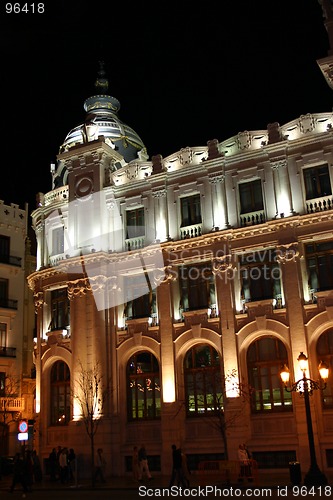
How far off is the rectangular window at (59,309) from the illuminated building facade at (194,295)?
12cm

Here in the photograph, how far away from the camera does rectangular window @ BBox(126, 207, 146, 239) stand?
39.2 m

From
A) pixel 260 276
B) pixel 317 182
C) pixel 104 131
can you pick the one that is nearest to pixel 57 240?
pixel 104 131

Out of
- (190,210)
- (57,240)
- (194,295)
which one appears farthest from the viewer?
(57,240)

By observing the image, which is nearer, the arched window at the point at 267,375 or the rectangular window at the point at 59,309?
the arched window at the point at 267,375

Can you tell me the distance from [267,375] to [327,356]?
3361mm

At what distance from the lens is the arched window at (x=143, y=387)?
119 feet

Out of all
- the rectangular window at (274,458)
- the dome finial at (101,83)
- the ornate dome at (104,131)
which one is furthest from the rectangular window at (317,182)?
the dome finial at (101,83)

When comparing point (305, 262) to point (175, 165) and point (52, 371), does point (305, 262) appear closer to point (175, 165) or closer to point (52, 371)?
point (175, 165)

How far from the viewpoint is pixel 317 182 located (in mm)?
34344

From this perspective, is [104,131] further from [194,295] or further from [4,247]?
[194,295]

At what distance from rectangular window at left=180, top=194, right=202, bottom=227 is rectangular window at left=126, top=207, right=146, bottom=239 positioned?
106 inches

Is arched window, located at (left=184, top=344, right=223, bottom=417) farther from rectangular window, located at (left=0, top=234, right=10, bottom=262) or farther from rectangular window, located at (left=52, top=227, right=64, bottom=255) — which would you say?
rectangular window, located at (left=0, top=234, right=10, bottom=262)

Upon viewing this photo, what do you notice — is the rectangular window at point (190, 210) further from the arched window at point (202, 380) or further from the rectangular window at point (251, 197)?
the arched window at point (202, 380)

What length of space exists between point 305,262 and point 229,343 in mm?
5941
